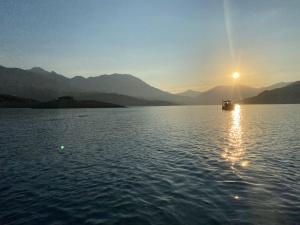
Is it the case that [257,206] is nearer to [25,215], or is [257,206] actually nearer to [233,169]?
[233,169]

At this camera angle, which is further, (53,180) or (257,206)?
(53,180)

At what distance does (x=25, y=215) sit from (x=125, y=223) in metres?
8.13

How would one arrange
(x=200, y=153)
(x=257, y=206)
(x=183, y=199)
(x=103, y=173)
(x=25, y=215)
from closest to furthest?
(x=25, y=215)
(x=257, y=206)
(x=183, y=199)
(x=103, y=173)
(x=200, y=153)

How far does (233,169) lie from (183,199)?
12434 mm

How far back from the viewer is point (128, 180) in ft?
82.7

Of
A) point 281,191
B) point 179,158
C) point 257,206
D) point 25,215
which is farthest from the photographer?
point 179,158

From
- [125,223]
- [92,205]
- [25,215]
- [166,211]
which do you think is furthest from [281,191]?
[25,215]

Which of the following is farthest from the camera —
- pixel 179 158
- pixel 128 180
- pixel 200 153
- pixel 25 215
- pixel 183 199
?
pixel 200 153

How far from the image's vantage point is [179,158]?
35.1 meters

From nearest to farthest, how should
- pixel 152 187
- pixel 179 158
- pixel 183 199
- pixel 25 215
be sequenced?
pixel 25 215
pixel 183 199
pixel 152 187
pixel 179 158

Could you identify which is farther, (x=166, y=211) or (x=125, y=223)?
(x=166, y=211)

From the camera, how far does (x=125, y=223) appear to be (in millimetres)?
15945

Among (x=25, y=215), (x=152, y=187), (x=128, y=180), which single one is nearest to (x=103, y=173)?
(x=128, y=180)

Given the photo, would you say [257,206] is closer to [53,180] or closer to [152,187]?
[152,187]
